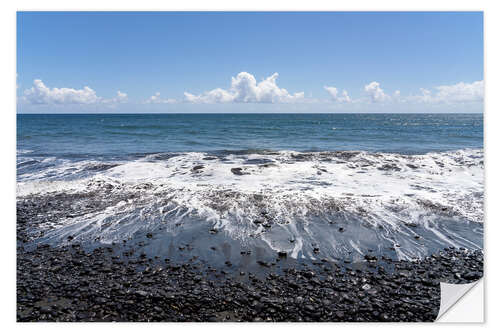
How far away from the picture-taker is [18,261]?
454 cm

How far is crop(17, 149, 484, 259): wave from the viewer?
540 cm

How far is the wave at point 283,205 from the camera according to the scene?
540cm

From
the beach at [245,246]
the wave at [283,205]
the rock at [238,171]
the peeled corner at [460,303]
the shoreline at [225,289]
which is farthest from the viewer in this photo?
the rock at [238,171]

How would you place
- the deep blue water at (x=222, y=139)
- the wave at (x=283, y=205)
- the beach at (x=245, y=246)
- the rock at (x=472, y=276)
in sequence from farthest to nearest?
the deep blue water at (x=222, y=139)
the wave at (x=283, y=205)
the rock at (x=472, y=276)
the beach at (x=245, y=246)

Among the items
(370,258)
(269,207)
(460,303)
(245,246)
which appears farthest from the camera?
(269,207)

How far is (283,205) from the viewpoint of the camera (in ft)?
23.2

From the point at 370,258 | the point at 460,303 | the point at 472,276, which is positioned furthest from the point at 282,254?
the point at 472,276

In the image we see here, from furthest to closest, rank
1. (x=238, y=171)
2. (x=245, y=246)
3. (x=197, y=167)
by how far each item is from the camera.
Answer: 1. (x=197, y=167)
2. (x=238, y=171)
3. (x=245, y=246)

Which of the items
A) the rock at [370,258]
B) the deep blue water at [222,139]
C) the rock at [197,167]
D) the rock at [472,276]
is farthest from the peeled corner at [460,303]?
the rock at [197,167]

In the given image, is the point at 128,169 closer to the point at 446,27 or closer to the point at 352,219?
the point at 352,219

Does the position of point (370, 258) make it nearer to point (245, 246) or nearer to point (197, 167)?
point (245, 246)

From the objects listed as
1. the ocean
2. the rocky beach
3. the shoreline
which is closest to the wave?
the ocean

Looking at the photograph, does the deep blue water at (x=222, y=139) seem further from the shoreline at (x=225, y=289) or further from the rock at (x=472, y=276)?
the shoreline at (x=225, y=289)

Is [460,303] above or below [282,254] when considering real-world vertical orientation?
below
